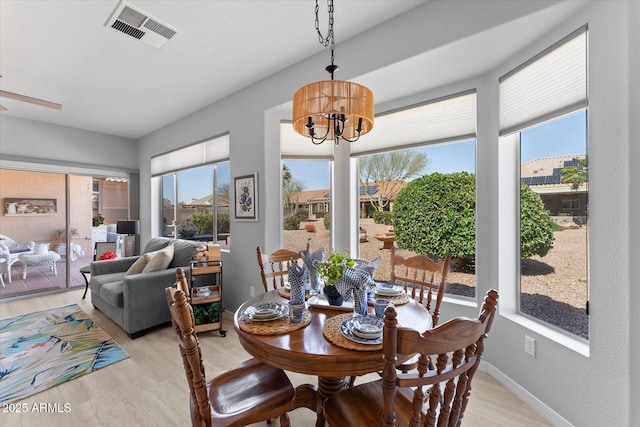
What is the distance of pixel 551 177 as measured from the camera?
1995 mm

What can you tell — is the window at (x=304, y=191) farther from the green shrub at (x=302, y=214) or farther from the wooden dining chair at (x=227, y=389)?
the wooden dining chair at (x=227, y=389)

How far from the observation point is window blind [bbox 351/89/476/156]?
8.04 feet

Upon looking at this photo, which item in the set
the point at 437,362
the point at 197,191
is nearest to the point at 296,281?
the point at 437,362

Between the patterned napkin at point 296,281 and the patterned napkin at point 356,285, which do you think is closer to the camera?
the patterned napkin at point 356,285

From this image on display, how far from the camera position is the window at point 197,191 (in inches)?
157

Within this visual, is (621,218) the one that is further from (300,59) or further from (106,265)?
(106,265)

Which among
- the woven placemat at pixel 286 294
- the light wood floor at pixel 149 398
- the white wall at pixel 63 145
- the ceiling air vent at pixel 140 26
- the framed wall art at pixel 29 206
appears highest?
the ceiling air vent at pixel 140 26

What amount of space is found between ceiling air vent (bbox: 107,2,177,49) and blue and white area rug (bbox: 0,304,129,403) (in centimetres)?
289

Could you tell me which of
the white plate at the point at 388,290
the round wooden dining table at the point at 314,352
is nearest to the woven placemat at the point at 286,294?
the round wooden dining table at the point at 314,352

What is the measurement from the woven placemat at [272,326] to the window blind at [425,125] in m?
2.05

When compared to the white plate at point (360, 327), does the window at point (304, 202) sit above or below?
above

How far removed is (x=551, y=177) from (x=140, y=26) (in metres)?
3.43

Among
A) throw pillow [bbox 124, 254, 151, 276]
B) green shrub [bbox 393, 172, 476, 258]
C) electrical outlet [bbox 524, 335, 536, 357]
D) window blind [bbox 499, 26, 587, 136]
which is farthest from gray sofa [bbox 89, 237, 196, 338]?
window blind [bbox 499, 26, 587, 136]

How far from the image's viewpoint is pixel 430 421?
3.17 ft
